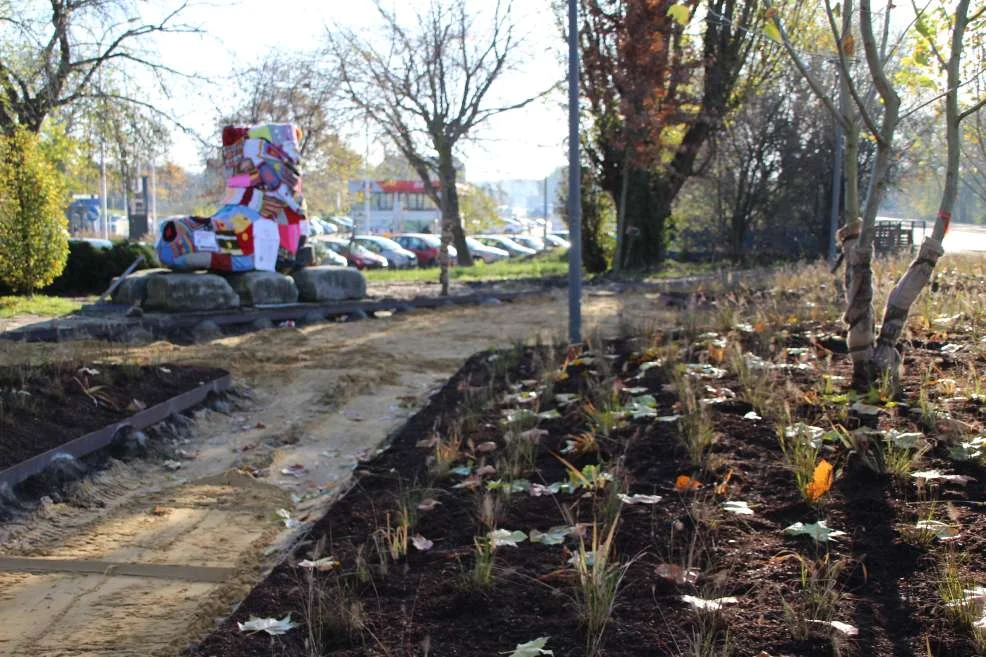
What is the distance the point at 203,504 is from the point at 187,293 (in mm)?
8038

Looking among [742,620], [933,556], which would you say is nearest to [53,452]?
[742,620]

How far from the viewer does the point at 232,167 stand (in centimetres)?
1430

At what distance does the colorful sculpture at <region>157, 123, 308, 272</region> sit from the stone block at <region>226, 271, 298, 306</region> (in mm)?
177

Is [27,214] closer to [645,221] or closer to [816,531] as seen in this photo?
[816,531]

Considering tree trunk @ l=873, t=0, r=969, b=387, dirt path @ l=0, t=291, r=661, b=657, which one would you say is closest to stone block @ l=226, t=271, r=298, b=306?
dirt path @ l=0, t=291, r=661, b=657

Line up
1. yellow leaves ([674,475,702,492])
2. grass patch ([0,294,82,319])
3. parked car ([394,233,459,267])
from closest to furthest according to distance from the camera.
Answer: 1. yellow leaves ([674,475,702,492])
2. grass patch ([0,294,82,319])
3. parked car ([394,233,459,267])

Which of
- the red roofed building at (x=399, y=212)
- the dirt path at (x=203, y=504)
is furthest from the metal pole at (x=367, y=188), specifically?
the dirt path at (x=203, y=504)

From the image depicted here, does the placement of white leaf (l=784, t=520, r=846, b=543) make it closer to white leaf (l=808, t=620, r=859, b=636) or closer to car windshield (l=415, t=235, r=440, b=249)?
white leaf (l=808, t=620, r=859, b=636)

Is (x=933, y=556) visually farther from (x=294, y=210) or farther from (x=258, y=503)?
(x=294, y=210)

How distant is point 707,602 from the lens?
2834 millimetres

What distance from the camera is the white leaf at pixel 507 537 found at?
11.8ft

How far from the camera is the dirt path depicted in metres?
3.62

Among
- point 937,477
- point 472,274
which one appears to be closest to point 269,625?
point 937,477

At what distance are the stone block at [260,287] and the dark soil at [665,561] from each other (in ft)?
29.8
